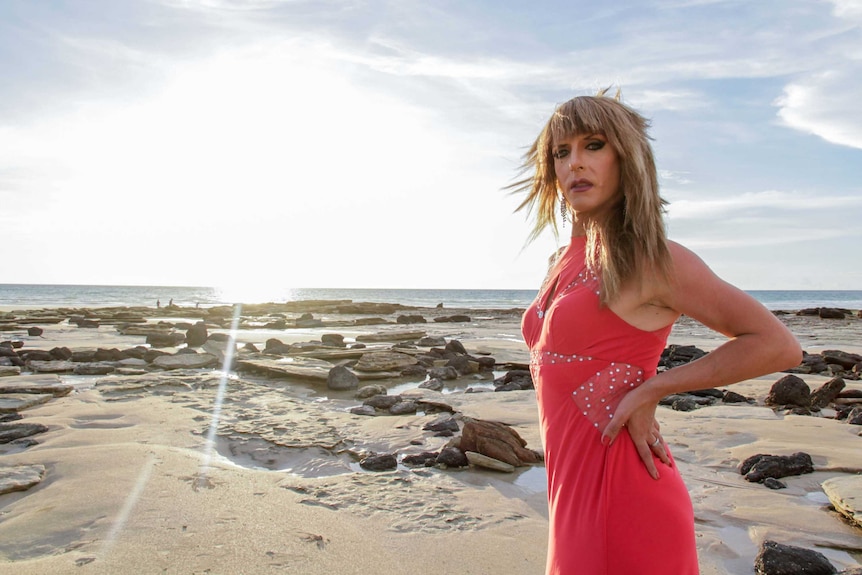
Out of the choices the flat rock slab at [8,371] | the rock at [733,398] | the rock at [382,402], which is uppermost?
the rock at [733,398]

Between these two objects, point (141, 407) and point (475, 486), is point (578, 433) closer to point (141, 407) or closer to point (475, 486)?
point (475, 486)

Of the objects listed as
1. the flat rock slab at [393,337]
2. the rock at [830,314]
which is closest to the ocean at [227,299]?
the rock at [830,314]

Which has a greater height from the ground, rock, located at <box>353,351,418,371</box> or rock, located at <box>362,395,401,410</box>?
rock, located at <box>353,351,418,371</box>

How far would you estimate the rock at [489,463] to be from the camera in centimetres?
503

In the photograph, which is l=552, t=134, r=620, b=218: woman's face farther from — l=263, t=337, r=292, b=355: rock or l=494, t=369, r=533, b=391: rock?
l=263, t=337, r=292, b=355: rock

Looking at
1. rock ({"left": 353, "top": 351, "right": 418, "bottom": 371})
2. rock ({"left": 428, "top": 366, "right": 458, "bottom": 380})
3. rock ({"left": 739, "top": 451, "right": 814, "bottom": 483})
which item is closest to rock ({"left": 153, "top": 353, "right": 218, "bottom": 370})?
rock ({"left": 353, "top": 351, "right": 418, "bottom": 371})

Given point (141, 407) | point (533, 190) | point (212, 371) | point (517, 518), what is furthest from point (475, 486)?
point (212, 371)

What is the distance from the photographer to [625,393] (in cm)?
188

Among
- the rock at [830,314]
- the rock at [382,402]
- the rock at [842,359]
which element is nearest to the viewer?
the rock at [382,402]

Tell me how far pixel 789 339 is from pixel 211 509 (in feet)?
11.6

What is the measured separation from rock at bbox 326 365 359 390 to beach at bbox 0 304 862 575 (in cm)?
136

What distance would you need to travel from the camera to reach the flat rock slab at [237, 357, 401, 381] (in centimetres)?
1004

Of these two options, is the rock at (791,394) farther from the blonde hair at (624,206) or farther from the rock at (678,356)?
the blonde hair at (624,206)

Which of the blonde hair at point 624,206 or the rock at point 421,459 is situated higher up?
the blonde hair at point 624,206
